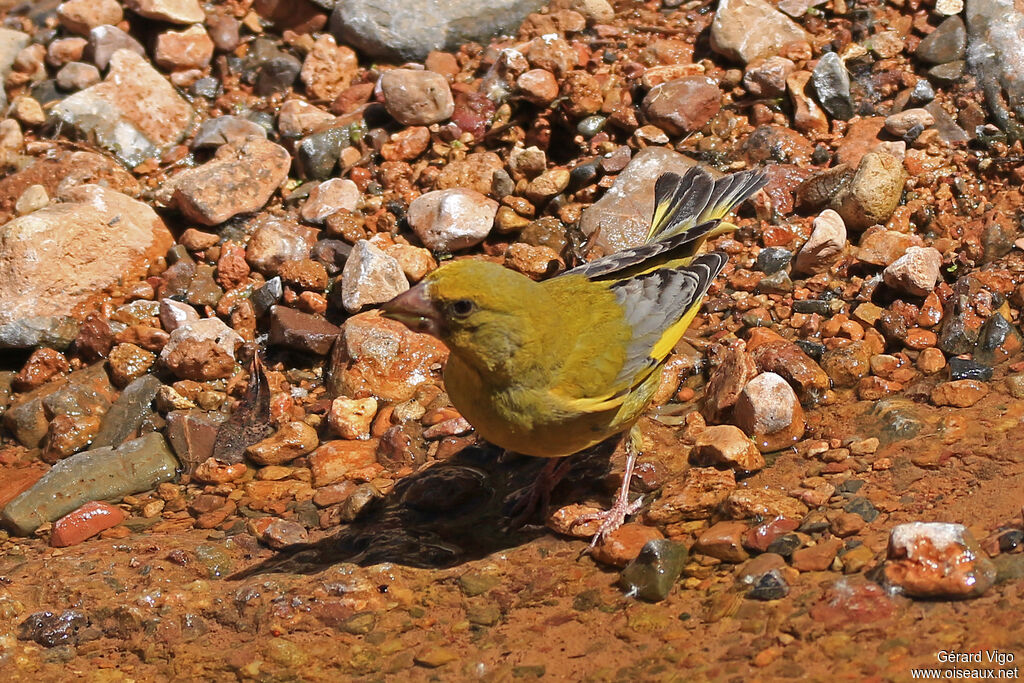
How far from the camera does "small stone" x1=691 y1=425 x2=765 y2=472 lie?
458cm

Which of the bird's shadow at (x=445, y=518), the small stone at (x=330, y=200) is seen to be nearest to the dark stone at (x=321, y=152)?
the small stone at (x=330, y=200)

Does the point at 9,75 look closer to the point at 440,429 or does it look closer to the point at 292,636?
the point at 440,429

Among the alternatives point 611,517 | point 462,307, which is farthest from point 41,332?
point 611,517

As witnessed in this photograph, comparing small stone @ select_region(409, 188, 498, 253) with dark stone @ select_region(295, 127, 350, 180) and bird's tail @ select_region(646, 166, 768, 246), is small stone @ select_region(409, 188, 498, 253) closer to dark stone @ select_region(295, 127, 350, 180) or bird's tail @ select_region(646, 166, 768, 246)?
dark stone @ select_region(295, 127, 350, 180)

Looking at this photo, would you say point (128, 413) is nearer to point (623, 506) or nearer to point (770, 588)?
point (623, 506)

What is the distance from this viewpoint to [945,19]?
22.6 feet

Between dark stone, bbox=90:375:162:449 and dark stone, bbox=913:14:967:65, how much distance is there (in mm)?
5510

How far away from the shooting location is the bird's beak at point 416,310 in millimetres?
4027

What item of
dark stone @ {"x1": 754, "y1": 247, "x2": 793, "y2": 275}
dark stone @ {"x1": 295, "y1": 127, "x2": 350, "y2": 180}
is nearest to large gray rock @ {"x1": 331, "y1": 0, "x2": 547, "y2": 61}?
dark stone @ {"x1": 295, "y1": 127, "x2": 350, "y2": 180}

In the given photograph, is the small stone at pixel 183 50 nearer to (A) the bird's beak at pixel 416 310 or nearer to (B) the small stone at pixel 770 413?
(A) the bird's beak at pixel 416 310

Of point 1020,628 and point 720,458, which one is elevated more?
point 1020,628

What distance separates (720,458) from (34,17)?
7338 millimetres

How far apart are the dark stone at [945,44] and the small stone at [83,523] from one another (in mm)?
5903

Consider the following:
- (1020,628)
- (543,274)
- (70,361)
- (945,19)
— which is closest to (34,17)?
(70,361)
